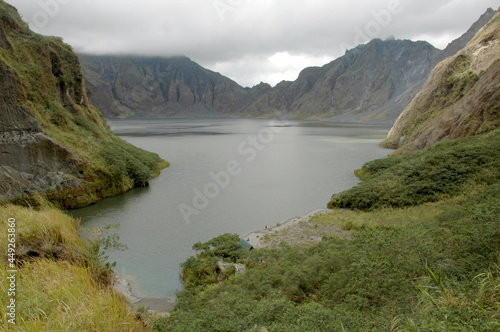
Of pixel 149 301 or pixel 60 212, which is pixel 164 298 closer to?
pixel 149 301

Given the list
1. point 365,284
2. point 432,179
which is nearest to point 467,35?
point 432,179

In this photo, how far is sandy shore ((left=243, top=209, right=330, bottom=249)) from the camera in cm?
1882

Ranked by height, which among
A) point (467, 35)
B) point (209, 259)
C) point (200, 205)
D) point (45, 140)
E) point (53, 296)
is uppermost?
point (467, 35)

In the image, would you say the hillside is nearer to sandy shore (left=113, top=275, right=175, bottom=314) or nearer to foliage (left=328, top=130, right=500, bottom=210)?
foliage (left=328, top=130, right=500, bottom=210)

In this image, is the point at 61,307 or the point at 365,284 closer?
the point at 61,307

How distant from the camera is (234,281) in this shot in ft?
41.6

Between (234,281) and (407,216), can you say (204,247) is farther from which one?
(407,216)

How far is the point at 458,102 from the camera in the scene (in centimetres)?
4284

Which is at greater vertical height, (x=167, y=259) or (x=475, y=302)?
(x=475, y=302)

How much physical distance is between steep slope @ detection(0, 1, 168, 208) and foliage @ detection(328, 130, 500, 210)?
21.1 meters

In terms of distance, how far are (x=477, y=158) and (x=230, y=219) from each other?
1847 cm

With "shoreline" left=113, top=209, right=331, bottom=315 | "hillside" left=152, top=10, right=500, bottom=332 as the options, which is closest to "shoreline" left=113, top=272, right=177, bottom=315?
"shoreline" left=113, top=209, right=331, bottom=315

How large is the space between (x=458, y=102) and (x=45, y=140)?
157 ft

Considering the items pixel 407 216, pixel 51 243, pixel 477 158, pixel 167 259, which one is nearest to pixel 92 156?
pixel 167 259
